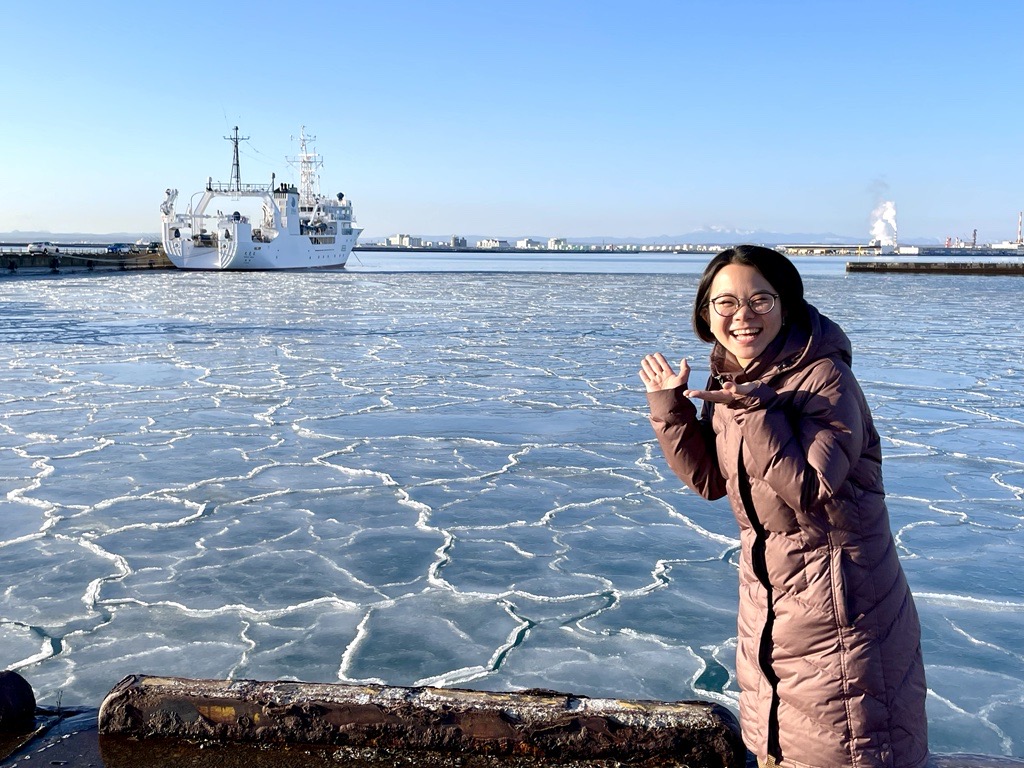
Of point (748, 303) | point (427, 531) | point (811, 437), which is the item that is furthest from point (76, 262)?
point (811, 437)

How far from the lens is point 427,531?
13.2ft

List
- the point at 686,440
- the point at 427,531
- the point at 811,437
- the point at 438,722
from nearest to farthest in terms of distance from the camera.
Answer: the point at 811,437 < the point at 686,440 < the point at 438,722 < the point at 427,531

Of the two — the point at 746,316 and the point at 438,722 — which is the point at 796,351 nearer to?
the point at 746,316

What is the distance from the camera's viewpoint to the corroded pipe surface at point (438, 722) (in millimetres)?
1793

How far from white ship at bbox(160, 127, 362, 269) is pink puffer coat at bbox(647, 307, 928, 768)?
42232mm

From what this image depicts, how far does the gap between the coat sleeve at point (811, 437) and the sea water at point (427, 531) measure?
1.28 metres

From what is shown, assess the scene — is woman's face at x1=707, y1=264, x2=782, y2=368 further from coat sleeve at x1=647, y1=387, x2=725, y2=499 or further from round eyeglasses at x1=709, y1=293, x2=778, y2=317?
coat sleeve at x1=647, y1=387, x2=725, y2=499

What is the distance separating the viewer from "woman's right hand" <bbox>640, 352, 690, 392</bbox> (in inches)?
62.7

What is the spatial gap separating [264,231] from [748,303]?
44747 mm

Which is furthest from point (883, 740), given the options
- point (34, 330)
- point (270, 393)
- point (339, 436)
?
point (34, 330)

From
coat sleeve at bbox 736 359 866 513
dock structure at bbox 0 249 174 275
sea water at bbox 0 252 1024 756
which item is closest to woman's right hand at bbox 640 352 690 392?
coat sleeve at bbox 736 359 866 513

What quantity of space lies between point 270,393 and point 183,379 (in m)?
1.21

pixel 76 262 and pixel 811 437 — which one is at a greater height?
pixel 76 262

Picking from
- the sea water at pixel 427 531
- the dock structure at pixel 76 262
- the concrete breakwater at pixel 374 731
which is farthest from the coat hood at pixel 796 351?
the dock structure at pixel 76 262
